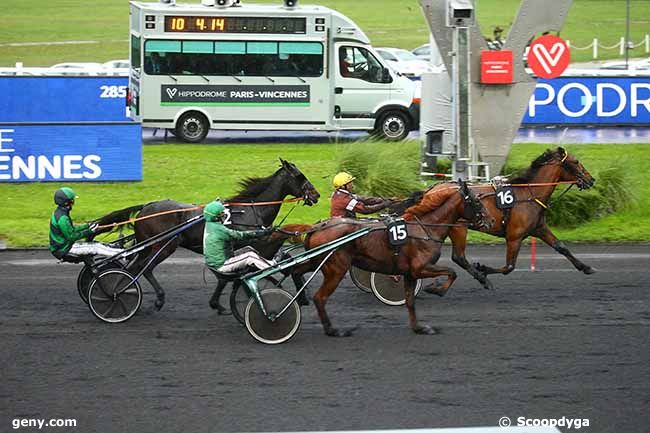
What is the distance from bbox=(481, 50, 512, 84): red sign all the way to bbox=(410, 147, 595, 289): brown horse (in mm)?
4357

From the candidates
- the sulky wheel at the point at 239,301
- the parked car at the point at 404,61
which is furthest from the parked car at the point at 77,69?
the sulky wheel at the point at 239,301

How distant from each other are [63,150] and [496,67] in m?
7.46

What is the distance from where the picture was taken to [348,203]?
486 inches

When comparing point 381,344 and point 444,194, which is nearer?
point 381,344

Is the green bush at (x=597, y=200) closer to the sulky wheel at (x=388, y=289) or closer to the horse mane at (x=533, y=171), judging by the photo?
the horse mane at (x=533, y=171)

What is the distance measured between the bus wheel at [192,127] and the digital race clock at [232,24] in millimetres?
1905

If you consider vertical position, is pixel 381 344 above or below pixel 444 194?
below

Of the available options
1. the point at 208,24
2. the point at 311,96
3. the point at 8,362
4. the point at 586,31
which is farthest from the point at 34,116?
the point at 586,31

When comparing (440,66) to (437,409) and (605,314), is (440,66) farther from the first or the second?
(437,409)

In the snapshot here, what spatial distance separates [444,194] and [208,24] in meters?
14.2

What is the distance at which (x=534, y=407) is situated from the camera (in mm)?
8812

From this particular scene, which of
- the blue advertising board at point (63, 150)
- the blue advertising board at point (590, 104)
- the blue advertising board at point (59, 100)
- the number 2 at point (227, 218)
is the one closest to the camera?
the number 2 at point (227, 218)

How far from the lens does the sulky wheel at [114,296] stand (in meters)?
11.3

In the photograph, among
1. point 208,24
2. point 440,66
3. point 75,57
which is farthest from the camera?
point 75,57
